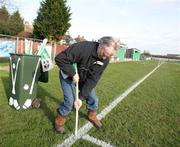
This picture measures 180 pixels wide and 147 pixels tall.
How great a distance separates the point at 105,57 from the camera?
12.5 feet

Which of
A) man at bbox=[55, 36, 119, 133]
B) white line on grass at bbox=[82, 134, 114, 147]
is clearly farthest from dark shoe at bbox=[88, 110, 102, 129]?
man at bbox=[55, 36, 119, 133]

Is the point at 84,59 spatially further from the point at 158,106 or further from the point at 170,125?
the point at 158,106

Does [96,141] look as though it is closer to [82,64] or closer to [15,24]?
[82,64]

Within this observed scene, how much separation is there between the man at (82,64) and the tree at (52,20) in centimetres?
3707

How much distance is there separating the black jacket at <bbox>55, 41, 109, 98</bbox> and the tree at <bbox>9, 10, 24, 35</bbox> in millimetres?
44182

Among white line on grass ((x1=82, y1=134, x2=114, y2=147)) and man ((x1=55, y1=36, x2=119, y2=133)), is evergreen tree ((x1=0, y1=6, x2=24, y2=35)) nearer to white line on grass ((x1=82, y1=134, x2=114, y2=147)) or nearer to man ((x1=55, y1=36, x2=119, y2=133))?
man ((x1=55, y1=36, x2=119, y2=133))

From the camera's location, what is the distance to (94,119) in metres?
4.85

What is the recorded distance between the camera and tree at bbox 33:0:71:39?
40344 millimetres

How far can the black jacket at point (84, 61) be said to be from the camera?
12.5 ft

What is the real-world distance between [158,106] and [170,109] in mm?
371

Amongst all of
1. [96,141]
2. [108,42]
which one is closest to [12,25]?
[96,141]

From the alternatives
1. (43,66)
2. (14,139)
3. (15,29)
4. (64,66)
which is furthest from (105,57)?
(15,29)

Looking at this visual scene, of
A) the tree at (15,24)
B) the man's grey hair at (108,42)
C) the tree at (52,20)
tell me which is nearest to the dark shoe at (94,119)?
the man's grey hair at (108,42)

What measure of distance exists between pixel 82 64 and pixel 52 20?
37891mm
